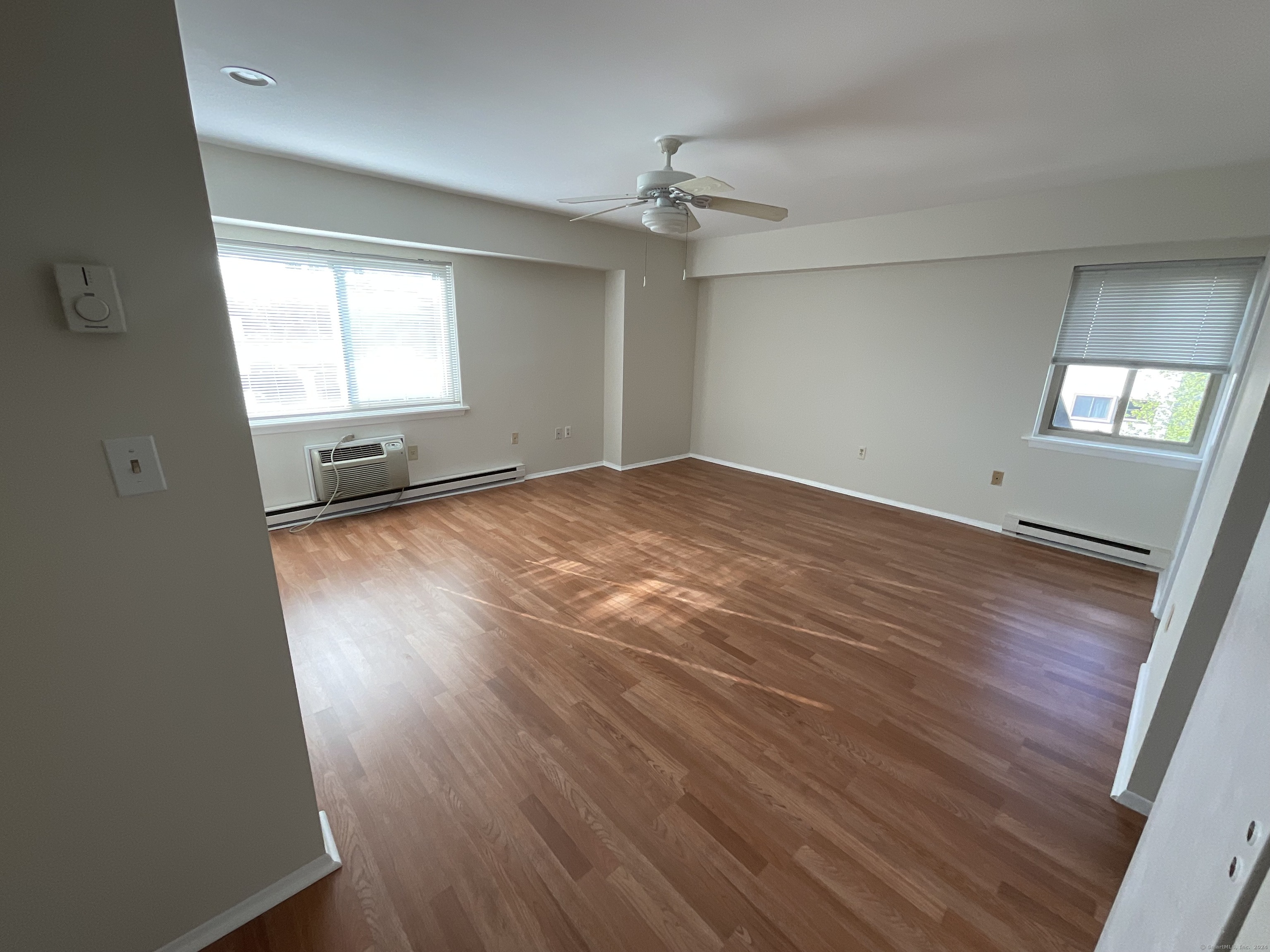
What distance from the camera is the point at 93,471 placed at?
91 centimetres

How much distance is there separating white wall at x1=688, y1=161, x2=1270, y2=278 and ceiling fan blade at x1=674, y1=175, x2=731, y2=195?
224 cm

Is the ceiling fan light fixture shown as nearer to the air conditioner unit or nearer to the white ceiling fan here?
the white ceiling fan

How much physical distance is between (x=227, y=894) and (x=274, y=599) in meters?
0.76

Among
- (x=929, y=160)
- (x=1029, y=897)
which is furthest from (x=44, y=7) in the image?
(x=929, y=160)

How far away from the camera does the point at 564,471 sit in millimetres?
5238

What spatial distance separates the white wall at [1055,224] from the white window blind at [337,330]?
3.14 meters

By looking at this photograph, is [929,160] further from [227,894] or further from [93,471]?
[227,894]

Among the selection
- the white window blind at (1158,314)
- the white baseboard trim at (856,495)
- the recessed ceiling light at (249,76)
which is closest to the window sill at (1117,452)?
the white window blind at (1158,314)

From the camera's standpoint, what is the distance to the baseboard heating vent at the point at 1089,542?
10.5ft

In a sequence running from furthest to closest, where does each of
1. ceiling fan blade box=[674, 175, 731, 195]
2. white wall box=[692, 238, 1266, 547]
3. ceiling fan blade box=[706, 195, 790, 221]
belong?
white wall box=[692, 238, 1266, 547] < ceiling fan blade box=[706, 195, 790, 221] < ceiling fan blade box=[674, 175, 731, 195]

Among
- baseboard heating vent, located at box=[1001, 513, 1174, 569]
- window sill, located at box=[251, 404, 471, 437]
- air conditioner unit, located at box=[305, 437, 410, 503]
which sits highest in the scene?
window sill, located at box=[251, 404, 471, 437]

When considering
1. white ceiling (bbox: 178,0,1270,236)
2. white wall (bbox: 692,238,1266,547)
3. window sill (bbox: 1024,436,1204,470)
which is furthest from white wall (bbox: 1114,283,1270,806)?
white wall (bbox: 692,238,1266,547)

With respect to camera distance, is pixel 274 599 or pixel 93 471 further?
pixel 274 599

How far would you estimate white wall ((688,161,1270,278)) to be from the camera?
2.64 metres
